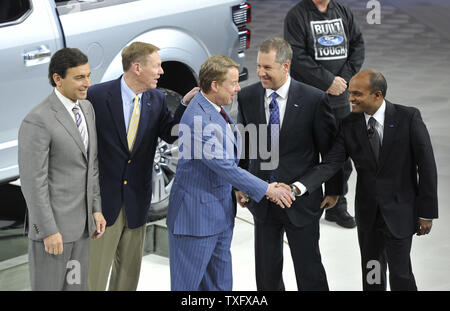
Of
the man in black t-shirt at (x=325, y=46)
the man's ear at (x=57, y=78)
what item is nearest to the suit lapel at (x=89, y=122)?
the man's ear at (x=57, y=78)

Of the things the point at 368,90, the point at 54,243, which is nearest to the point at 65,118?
the point at 54,243

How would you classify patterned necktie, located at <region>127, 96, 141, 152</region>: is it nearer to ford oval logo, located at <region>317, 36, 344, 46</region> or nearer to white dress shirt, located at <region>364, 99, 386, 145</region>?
white dress shirt, located at <region>364, 99, 386, 145</region>

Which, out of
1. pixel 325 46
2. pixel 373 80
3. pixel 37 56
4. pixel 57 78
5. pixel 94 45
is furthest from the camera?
pixel 325 46

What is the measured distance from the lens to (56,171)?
13.5ft

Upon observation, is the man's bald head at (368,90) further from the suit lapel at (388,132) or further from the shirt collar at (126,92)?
the shirt collar at (126,92)

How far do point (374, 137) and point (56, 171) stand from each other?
1688 millimetres

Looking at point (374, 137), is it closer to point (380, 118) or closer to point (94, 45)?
point (380, 118)

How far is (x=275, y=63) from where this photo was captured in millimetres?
4508

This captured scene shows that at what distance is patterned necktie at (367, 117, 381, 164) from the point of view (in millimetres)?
4484

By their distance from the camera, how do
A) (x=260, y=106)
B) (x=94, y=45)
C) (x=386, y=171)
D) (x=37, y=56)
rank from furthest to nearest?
1. (x=94, y=45)
2. (x=37, y=56)
3. (x=260, y=106)
4. (x=386, y=171)

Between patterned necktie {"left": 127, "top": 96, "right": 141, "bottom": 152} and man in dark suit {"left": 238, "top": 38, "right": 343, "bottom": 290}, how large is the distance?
60 centimetres

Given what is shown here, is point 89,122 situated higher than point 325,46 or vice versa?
point 89,122

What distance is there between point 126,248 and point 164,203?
4.68 feet
